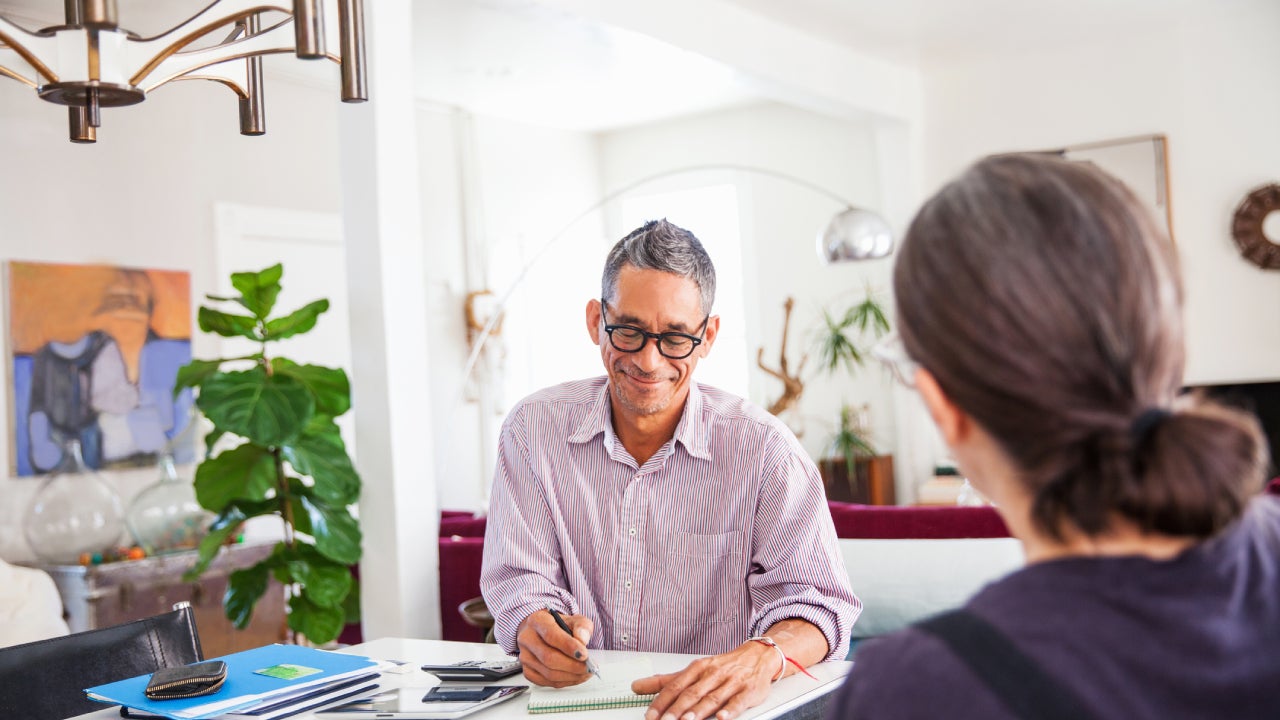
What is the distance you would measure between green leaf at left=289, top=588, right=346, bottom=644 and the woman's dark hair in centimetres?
298

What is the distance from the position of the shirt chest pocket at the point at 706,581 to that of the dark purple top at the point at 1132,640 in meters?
1.24

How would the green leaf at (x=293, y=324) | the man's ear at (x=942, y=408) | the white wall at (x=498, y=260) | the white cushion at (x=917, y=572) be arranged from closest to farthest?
the man's ear at (x=942, y=408) < the white cushion at (x=917, y=572) < the green leaf at (x=293, y=324) < the white wall at (x=498, y=260)

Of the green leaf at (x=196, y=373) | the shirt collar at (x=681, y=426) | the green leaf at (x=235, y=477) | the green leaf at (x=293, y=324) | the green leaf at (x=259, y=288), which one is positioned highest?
the green leaf at (x=259, y=288)

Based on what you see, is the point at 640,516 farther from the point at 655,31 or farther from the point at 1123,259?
the point at 655,31

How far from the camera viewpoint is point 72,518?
4.55 m

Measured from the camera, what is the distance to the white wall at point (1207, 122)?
627 centimetres

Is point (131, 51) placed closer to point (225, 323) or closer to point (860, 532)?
point (225, 323)

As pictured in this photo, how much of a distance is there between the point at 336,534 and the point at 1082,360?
3.00 meters

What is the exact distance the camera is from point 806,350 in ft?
24.8

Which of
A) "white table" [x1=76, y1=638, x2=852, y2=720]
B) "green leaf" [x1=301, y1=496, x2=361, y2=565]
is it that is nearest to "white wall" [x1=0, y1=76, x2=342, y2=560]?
"green leaf" [x1=301, y1=496, x2=361, y2=565]

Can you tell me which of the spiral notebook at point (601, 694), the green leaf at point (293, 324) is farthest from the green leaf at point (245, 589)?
the spiral notebook at point (601, 694)

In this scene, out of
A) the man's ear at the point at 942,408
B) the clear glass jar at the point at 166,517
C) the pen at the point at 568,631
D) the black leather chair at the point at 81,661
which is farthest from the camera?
the clear glass jar at the point at 166,517

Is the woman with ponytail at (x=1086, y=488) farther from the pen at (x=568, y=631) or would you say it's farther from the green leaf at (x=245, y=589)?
the green leaf at (x=245, y=589)

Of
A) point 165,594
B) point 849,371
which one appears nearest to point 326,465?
point 165,594
